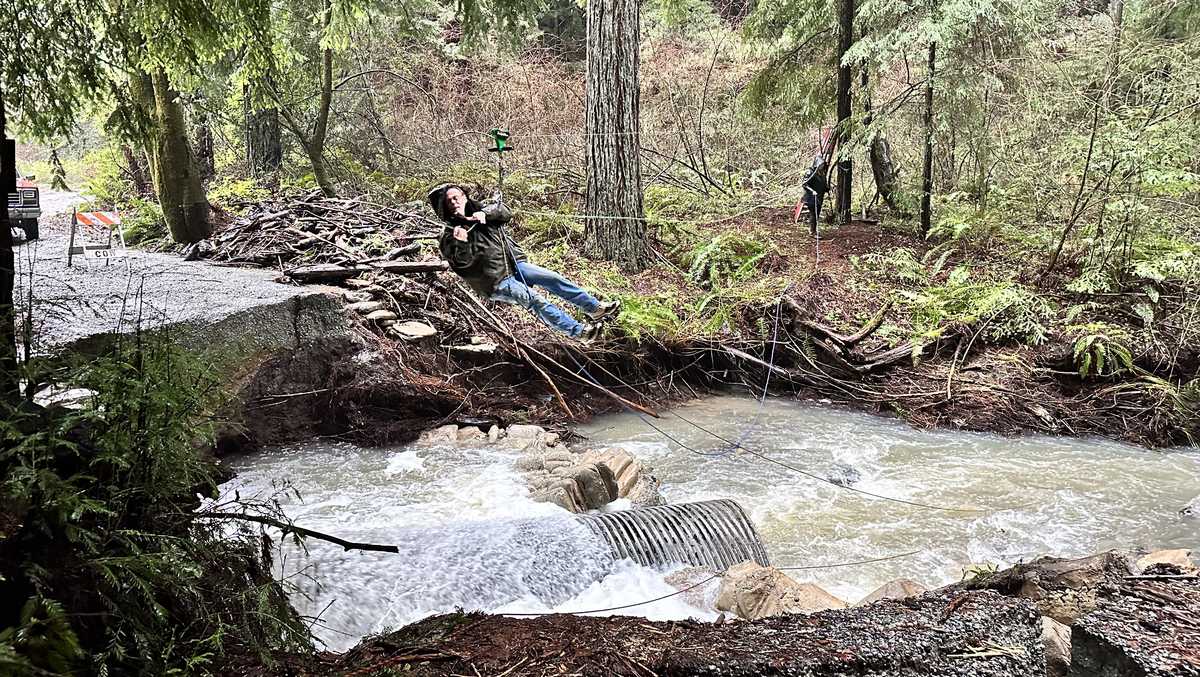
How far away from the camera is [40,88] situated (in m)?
3.25

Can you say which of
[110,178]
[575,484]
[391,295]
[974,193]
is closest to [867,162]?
[974,193]

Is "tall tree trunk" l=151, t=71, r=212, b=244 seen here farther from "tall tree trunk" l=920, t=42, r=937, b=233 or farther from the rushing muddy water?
"tall tree trunk" l=920, t=42, r=937, b=233

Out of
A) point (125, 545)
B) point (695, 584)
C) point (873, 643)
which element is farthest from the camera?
point (695, 584)

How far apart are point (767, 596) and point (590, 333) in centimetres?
422

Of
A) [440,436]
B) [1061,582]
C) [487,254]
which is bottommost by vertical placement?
[440,436]

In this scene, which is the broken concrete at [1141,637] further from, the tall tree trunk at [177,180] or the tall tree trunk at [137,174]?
the tall tree trunk at [137,174]

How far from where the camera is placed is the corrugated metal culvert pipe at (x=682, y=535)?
4730 mm

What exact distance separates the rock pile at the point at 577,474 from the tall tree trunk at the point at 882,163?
22.1ft

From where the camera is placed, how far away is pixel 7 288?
258 cm

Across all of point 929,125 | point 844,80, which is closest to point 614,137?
point 844,80

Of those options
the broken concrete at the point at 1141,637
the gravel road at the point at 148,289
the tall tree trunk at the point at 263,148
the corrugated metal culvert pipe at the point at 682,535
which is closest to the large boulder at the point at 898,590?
the corrugated metal culvert pipe at the point at 682,535

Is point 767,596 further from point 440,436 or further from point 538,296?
point 440,436

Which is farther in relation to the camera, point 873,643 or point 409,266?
point 409,266

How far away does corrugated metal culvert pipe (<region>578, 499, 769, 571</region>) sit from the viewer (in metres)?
4.73
